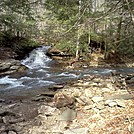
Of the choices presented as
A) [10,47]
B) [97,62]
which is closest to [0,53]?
[10,47]

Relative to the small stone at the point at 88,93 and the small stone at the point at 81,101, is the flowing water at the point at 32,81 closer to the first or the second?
the small stone at the point at 88,93

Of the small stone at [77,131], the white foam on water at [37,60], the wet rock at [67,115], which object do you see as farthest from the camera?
the white foam on water at [37,60]

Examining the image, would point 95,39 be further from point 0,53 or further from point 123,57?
point 0,53

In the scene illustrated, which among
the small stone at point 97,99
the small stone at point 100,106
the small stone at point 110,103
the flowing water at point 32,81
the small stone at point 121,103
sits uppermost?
the small stone at point 121,103

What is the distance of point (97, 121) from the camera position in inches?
276

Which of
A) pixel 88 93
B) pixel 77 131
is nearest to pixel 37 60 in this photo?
pixel 88 93

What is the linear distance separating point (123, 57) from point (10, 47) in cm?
1089

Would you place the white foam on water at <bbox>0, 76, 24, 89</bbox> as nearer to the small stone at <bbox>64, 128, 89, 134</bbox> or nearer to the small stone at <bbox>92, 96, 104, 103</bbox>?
the small stone at <bbox>92, 96, 104, 103</bbox>

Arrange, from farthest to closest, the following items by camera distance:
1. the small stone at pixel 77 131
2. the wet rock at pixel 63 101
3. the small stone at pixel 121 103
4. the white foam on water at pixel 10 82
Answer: the white foam on water at pixel 10 82, the wet rock at pixel 63 101, the small stone at pixel 121 103, the small stone at pixel 77 131

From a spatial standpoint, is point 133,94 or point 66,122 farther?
point 133,94

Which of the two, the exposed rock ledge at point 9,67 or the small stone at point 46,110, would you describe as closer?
the small stone at point 46,110

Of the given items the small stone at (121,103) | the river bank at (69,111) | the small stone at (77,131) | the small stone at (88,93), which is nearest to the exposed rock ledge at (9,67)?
the river bank at (69,111)

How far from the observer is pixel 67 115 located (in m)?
7.65

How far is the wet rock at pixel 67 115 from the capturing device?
24.5ft
